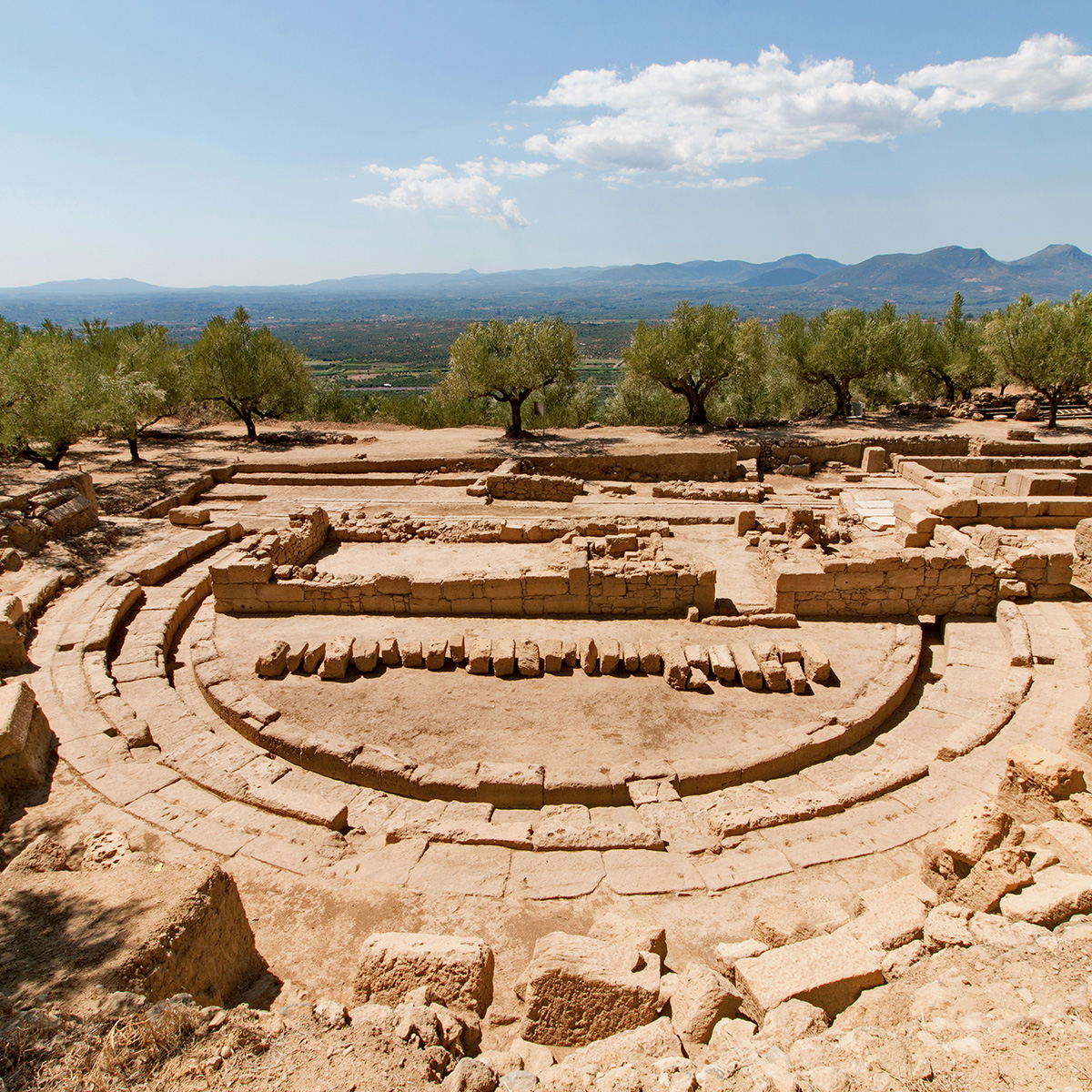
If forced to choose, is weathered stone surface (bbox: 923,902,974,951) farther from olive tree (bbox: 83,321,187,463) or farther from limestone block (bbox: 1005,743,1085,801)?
olive tree (bbox: 83,321,187,463)

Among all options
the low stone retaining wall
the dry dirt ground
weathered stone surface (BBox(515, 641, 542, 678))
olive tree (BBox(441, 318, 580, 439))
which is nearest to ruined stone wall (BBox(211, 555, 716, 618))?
the dry dirt ground

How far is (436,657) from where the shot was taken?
10711mm

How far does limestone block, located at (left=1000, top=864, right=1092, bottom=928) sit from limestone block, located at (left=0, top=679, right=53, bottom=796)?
9771 millimetres

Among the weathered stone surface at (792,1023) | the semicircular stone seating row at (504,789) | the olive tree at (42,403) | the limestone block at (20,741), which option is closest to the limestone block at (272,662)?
the semicircular stone seating row at (504,789)

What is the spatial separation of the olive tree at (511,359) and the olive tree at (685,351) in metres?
3.06

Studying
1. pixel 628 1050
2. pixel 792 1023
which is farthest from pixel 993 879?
pixel 628 1050

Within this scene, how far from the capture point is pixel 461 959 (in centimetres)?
493

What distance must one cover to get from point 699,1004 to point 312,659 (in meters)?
7.98

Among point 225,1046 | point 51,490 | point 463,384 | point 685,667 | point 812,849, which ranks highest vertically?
point 463,384

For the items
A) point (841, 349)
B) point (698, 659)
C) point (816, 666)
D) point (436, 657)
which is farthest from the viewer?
point (841, 349)

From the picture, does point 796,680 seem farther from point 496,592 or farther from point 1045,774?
point 496,592

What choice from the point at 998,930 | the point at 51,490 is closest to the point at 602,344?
the point at 51,490

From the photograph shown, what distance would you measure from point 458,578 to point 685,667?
461 cm

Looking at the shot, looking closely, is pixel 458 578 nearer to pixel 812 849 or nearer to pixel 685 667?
pixel 685 667
